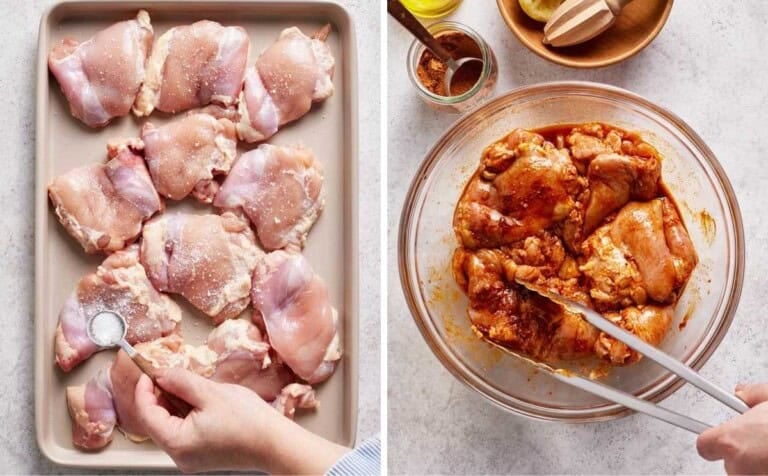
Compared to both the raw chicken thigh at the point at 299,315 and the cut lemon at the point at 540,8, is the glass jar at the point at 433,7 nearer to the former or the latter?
the cut lemon at the point at 540,8

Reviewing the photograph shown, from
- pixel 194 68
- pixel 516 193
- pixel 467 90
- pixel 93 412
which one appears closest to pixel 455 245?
pixel 516 193

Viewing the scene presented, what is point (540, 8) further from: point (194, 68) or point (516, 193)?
point (194, 68)

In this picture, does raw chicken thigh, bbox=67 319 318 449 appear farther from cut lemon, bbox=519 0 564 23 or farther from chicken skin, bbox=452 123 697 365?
cut lemon, bbox=519 0 564 23

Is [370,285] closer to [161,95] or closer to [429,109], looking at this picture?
[429,109]

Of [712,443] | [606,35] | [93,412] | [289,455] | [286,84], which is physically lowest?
[93,412]

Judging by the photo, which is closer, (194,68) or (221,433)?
(221,433)

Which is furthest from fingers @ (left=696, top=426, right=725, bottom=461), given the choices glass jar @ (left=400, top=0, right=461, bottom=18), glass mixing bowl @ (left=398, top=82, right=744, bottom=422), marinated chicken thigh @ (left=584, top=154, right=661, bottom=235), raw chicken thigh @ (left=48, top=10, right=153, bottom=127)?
raw chicken thigh @ (left=48, top=10, right=153, bottom=127)
